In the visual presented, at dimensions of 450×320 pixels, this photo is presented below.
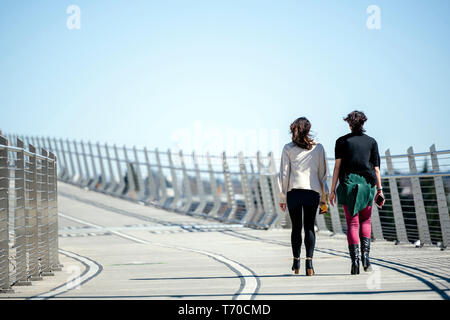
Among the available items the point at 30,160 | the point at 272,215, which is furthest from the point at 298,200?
the point at 272,215

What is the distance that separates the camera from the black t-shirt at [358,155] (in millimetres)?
8656

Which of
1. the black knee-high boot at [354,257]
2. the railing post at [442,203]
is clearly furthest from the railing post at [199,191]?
the black knee-high boot at [354,257]

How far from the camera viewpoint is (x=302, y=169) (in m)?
8.45

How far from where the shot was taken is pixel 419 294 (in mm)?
6480

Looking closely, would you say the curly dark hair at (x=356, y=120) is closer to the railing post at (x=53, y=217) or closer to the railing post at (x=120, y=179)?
the railing post at (x=53, y=217)

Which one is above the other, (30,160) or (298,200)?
(30,160)

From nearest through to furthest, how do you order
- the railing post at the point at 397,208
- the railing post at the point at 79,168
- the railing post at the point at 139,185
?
1. the railing post at the point at 397,208
2. the railing post at the point at 139,185
3. the railing post at the point at 79,168

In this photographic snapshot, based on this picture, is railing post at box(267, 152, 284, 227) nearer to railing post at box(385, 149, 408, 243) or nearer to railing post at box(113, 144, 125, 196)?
railing post at box(385, 149, 408, 243)

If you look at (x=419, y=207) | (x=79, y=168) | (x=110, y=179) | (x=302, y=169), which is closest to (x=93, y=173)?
(x=79, y=168)

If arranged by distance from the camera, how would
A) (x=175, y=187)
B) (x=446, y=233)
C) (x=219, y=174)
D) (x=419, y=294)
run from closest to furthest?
(x=419, y=294)
(x=446, y=233)
(x=219, y=174)
(x=175, y=187)

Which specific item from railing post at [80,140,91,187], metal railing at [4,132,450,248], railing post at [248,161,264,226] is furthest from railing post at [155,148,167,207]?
railing post at [248,161,264,226]

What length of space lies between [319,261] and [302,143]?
2.25 meters

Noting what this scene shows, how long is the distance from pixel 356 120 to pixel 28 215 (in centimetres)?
337
